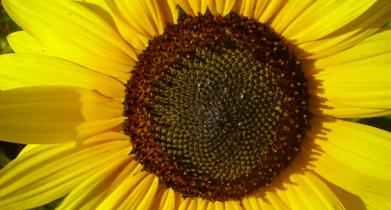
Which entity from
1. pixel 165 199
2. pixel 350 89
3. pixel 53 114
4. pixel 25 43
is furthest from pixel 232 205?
pixel 25 43

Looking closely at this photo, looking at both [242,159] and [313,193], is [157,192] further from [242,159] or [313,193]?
[313,193]

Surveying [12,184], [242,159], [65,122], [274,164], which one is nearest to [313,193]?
[274,164]

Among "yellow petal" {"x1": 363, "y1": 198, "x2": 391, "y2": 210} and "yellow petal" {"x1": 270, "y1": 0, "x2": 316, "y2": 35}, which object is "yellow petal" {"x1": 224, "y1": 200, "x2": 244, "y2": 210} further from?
"yellow petal" {"x1": 270, "y1": 0, "x2": 316, "y2": 35}

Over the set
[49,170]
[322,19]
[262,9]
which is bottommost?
[49,170]

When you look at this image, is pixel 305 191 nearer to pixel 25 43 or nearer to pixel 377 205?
pixel 377 205

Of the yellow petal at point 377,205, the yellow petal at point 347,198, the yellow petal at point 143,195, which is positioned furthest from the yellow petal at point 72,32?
the yellow petal at point 377,205

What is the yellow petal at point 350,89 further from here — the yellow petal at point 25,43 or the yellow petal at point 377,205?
the yellow petal at point 25,43
